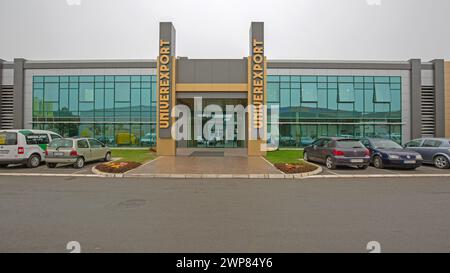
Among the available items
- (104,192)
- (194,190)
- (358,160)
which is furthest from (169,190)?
(358,160)

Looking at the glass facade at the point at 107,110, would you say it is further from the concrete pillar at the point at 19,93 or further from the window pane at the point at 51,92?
the concrete pillar at the point at 19,93

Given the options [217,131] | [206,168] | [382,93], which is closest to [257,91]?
[206,168]

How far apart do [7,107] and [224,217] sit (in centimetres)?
3604

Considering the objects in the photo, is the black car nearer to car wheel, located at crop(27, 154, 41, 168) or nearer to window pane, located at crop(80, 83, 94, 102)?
car wheel, located at crop(27, 154, 41, 168)

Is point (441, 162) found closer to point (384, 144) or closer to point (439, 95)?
point (384, 144)

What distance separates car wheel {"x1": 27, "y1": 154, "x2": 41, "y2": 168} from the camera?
1365 centimetres

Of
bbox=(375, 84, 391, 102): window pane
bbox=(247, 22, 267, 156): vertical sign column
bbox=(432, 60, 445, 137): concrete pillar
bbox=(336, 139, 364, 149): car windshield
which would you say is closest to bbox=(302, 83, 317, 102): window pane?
bbox=(375, 84, 391, 102): window pane

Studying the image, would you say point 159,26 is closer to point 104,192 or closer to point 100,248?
point 104,192

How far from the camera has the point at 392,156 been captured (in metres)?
13.0

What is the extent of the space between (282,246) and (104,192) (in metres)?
6.21

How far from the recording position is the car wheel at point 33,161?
44.8ft

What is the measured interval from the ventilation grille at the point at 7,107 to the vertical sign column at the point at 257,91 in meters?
28.5

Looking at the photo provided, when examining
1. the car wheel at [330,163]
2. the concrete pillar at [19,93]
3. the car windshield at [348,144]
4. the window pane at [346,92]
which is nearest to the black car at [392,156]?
the car windshield at [348,144]
